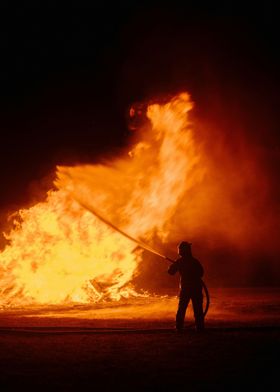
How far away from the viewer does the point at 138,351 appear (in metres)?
6.84

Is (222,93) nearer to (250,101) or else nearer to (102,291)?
(250,101)

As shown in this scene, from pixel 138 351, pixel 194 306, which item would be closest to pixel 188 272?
pixel 194 306

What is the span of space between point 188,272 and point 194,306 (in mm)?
652

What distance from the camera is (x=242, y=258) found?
66.6ft

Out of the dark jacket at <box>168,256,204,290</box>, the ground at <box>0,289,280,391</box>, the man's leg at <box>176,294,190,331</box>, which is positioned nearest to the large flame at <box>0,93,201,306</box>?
the ground at <box>0,289,280,391</box>

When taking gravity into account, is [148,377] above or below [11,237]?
below

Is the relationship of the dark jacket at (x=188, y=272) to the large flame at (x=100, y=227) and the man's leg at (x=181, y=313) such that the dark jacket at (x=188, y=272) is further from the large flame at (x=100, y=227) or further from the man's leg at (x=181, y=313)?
the large flame at (x=100, y=227)

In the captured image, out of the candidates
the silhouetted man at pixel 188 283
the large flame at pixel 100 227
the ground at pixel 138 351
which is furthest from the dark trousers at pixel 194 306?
the large flame at pixel 100 227

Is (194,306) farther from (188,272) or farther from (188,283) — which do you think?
(188,272)

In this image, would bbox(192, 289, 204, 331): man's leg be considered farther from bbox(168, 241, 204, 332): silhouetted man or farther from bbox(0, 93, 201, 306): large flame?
bbox(0, 93, 201, 306): large flame

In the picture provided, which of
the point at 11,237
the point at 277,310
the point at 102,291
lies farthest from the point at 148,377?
the point at 11,237

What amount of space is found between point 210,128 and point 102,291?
7.39 meters

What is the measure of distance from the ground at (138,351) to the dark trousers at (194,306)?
0.20m

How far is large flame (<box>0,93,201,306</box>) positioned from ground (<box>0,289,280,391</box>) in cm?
271
